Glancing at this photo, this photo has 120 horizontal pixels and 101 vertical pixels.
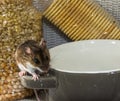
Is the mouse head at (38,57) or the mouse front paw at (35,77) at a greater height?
the mouse head at (38,57)

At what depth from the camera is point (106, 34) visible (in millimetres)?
1386

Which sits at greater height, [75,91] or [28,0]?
[28,0]

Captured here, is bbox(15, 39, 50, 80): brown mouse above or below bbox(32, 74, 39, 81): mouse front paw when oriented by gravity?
above

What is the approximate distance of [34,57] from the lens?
43.2 inches

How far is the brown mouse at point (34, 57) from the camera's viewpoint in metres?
1.10

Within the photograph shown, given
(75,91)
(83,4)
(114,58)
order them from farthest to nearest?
1. (83,4)
2. (114,58)
3. (75,91)

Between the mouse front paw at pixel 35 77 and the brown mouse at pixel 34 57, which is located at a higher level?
the brown mouse at pixel 34 57

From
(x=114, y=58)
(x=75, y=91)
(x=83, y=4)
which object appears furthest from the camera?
(x=83, y=4)

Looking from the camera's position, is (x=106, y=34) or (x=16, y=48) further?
(x=106, y=34)

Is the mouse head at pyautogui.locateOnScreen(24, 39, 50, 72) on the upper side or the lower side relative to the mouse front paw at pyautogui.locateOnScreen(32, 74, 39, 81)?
upper

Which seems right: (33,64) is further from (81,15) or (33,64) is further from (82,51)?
(81,15)

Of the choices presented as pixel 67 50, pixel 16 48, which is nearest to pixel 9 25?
pixel 16 48

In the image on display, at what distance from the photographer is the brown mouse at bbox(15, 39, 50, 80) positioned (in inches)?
43.2

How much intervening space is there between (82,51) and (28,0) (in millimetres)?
220
